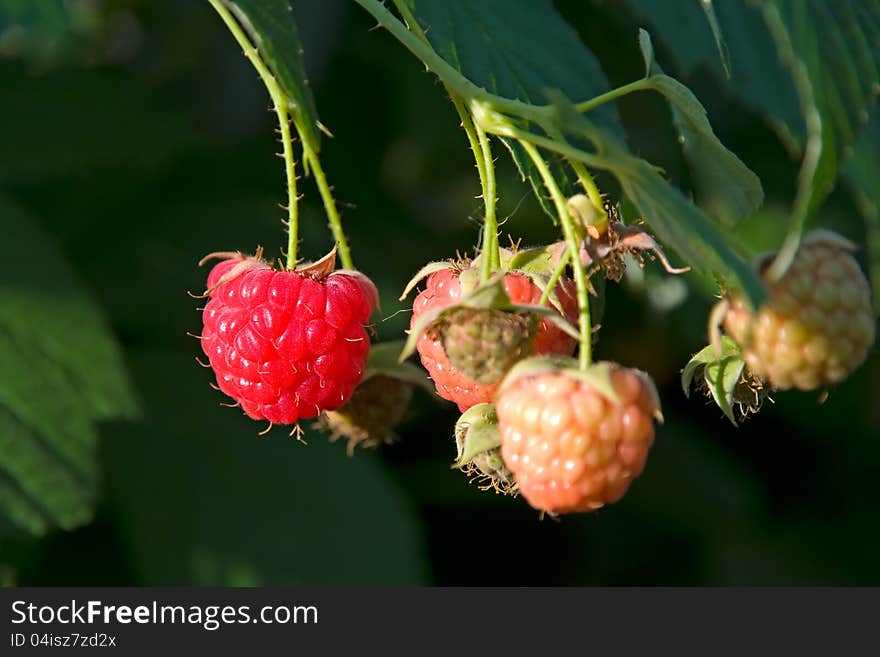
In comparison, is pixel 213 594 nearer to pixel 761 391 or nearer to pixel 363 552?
pixel 363 552

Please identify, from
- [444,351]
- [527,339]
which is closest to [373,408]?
[444,351]

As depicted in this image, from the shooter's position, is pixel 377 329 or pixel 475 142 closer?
pixel 475 142

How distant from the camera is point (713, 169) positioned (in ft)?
4.26

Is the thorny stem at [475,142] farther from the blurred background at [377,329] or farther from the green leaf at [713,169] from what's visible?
the blurred background at [377,329]

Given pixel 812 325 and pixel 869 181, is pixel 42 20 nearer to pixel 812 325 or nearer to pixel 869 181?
pixel 812 325

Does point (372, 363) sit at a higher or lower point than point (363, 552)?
higher

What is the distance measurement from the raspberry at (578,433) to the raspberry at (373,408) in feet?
1.67

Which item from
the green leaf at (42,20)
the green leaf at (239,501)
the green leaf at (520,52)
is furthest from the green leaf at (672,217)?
the green leaf at (239,501)

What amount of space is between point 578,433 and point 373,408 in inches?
22.2

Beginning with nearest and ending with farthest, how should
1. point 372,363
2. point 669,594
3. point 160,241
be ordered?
point 372,363 < point 160,241 < point 669,594

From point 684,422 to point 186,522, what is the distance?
1.30 m

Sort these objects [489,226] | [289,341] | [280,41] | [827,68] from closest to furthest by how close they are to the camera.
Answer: [827,68], [280,41], [489,226], [289,341]

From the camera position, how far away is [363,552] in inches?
107

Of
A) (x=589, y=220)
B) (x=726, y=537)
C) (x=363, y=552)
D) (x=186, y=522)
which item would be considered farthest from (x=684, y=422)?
(x=589, y=220)
